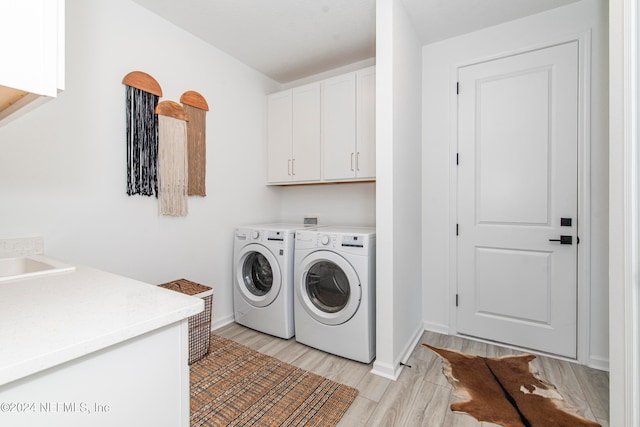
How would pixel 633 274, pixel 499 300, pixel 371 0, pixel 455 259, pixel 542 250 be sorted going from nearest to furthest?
1. pixel 633 274
2. pixel 371 0
3. pixel 542 250
4. pixel 499 300
5. pixel 455 259

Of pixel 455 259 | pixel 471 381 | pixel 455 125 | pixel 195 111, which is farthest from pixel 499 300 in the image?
pixel 195 111

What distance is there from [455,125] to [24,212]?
3027 millimetres

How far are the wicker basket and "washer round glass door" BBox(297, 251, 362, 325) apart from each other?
70 cm

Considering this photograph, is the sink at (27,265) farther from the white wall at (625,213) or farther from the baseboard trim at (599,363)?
the baseboard trim at (599,363)

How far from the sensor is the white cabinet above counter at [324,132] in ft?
8.18

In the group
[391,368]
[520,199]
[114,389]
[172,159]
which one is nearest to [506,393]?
[391,368]

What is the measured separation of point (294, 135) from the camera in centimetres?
290

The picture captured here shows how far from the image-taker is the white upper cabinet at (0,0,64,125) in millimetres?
480

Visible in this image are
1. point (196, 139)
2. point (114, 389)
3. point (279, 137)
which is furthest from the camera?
point (279, 137)

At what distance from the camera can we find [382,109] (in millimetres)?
1847

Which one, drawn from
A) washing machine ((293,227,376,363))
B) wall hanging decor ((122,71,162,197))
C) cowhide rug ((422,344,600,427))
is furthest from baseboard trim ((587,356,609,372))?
wall hanging decor ((122,71,162,197))

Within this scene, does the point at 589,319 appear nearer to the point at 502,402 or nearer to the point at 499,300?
the point at 499,300

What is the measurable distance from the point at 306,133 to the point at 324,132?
21 cm

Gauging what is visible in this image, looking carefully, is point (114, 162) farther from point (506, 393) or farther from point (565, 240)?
point (565, 240)
